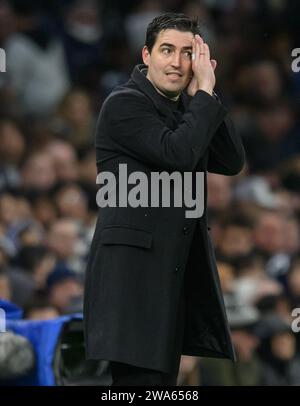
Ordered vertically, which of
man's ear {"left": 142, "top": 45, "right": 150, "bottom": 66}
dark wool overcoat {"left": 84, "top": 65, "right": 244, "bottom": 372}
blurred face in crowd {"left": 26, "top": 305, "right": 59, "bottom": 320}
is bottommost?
blurred face in crowd {"left": 26, "top": 305, "right": 59, "bottom": 320}

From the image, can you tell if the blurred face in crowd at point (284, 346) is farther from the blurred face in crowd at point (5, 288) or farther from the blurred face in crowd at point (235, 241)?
the blurred face in crowd at point (5, 288)

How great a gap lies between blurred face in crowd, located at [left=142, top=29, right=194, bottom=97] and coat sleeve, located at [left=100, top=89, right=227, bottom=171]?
8 cm

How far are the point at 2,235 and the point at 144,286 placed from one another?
3866 millimetres

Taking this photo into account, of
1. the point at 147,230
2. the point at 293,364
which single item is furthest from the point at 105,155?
the point at 293,364

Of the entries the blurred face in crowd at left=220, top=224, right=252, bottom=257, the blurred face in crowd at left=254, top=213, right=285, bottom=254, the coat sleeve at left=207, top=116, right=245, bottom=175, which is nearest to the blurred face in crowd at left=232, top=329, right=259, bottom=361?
the blurred face in crowd at left=220, top=224, right=252, bottom=257

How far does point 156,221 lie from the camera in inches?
159

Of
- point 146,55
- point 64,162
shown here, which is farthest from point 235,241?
point 146,55

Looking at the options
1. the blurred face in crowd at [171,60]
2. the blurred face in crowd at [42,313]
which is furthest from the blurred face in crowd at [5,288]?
the blurred face in crowd at [171,60]

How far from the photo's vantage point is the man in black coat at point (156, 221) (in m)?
4.00

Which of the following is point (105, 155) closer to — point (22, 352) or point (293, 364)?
point (22, 352)

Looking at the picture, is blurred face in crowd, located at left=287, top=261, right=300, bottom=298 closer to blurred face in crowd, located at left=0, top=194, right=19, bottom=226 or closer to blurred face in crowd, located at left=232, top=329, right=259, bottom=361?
blurred face in crowd, located at left=232, top=329, right=259, bottom=361

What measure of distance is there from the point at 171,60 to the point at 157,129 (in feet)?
0.70

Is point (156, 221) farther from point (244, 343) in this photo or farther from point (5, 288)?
point (244, 343)

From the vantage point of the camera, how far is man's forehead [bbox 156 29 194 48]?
407 cm
